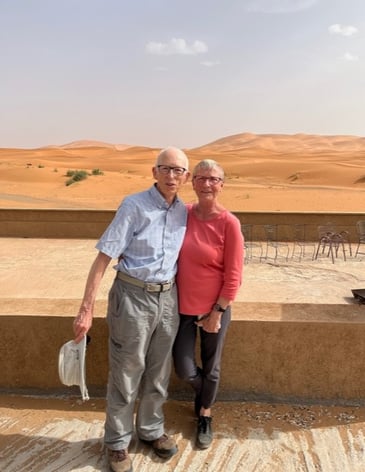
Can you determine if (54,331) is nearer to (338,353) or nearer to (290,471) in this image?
(290,471)

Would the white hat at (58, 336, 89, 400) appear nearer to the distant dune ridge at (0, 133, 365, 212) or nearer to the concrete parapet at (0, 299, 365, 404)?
the concrete parapet at (0, 299, 365, 404)

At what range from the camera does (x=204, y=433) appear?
2713 mm

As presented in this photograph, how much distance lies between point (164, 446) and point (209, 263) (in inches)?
40.6

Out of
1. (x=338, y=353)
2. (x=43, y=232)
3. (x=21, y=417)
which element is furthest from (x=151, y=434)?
(x=43, y=232)

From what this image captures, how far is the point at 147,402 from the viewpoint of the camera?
261cm

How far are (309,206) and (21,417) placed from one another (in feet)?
57.6

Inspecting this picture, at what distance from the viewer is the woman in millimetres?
2484

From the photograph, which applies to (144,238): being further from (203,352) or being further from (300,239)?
(300,239)

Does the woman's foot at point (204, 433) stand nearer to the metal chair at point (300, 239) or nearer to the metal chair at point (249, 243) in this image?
the metal chair at point (249, 243)

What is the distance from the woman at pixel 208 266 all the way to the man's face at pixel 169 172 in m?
0.12

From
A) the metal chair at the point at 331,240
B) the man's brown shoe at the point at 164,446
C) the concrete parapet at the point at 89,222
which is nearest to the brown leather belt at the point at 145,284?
the man's brown shoe at the point at 164,446

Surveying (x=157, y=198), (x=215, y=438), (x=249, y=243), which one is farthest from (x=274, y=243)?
(x=157, y=198)

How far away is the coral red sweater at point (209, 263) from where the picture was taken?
97.5 inches

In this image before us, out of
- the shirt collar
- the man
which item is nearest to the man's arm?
the man
